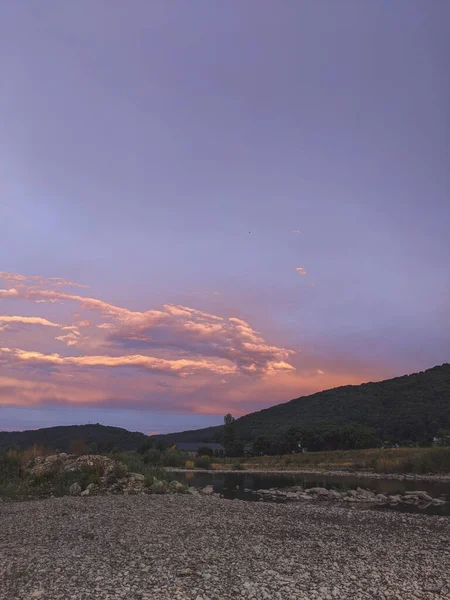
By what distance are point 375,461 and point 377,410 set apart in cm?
5583

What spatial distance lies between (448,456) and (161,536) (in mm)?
43785

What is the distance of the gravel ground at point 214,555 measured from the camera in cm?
931

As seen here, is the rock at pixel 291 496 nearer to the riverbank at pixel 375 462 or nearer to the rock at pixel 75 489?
the rock at pixel 75 489

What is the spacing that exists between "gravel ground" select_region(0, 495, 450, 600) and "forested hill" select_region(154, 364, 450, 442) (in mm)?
77480

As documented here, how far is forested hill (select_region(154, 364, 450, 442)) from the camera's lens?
91000 mm

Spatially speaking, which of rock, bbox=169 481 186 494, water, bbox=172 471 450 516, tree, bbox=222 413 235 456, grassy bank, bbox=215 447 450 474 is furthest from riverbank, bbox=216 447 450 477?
rock, bbox=169 481 186 494

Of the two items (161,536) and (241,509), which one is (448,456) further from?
(161,536)

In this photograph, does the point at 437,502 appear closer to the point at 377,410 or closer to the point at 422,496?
the point at 422,496

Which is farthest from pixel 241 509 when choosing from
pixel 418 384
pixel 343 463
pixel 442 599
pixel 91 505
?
pixel 418 384

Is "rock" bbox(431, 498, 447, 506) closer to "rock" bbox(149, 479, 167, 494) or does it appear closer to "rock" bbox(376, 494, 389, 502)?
"rock" bbox(376, 494, 389, 502)

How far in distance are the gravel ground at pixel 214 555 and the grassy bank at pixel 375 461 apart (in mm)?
32597

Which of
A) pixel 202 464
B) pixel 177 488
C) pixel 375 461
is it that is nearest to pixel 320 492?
pixel 177 488

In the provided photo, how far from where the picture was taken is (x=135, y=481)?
2850cm

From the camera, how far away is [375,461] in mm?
57094
